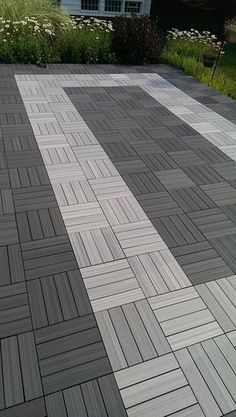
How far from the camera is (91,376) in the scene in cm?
Answer: 231

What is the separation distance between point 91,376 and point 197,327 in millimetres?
925

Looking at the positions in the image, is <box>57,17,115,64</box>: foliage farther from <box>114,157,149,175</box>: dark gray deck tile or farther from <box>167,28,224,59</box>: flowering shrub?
<box>114,157,149,175</box>: dark gray deck tile

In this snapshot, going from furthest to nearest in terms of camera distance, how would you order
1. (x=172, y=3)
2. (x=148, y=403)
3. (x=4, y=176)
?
(x=172, y=3) → (x=4, y=176) → (x=148, y=403)

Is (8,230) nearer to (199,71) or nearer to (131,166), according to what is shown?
(131,166)

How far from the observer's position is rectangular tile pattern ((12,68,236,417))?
90.9 inches

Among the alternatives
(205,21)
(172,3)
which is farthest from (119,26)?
(172,3)

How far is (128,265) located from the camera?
10.4 feet

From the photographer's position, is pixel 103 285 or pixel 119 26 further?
pixel 119 26

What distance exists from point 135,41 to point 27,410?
8370 millimetres

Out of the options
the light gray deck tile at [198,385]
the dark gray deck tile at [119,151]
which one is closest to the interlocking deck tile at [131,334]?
the light gray deck tile at [198,385]

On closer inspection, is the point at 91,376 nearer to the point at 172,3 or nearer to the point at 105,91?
the point at 105,91

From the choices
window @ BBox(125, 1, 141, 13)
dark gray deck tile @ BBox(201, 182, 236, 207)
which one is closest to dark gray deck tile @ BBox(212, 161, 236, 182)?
dark gray deck tile @ BBox(201, 182, 236, 207)

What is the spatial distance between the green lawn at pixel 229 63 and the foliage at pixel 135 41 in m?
2.42

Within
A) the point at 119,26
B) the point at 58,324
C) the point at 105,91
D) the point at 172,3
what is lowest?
the point at 58,324
